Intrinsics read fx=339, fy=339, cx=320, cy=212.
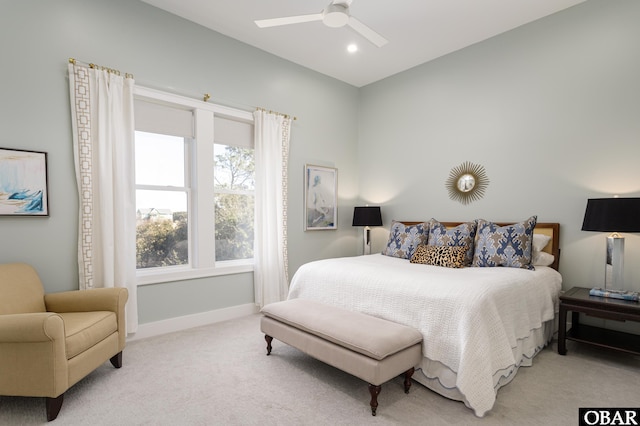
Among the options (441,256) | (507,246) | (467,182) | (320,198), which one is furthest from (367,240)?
(507,246)

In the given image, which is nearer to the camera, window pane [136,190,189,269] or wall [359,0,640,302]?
wall [359,0,640,302]

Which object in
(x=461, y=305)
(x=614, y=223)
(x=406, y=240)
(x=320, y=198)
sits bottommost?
(x=461, y=305)

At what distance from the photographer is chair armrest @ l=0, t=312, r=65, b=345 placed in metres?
1.92

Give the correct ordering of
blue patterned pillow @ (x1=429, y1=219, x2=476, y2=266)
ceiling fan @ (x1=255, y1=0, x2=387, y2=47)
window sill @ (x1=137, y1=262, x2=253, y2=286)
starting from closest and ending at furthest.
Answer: ceiling fan @ (x1=255, y1=0, x2=387, y2=47)
window sill @ (x1=137, y1=262, x2=253, y2=286)
blue patterned pillow @ (x1=429, y1=219, x2=476, y2=266)

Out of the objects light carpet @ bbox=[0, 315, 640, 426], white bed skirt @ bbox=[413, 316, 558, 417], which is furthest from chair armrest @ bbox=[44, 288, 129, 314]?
white bed skirt @ bbox=[413, 316, 558, 417]

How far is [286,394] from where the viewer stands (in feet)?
7.56

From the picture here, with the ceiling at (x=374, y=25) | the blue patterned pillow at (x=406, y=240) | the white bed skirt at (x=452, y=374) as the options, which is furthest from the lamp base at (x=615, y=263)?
the ceiling at (x=374, y=25)

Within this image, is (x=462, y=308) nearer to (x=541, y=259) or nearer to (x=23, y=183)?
(x=541, y=259)

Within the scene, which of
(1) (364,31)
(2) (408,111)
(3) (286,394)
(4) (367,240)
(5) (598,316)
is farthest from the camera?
(4) (367,240)

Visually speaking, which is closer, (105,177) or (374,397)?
(374,397)

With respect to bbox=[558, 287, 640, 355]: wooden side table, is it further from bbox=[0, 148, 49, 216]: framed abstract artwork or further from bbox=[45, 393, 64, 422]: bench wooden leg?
bbox=[0, 148, 49, 216]: framed abstract artwork

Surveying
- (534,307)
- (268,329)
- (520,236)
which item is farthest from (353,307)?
(520,236)

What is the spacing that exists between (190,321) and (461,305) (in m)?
2.78

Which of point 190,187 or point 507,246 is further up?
point 190,187
